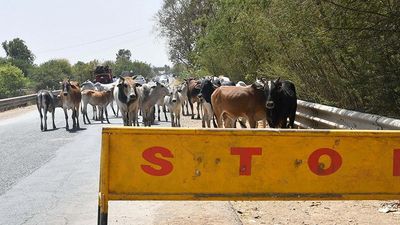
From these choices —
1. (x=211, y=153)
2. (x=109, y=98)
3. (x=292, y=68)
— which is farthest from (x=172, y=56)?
(x=211, y=153)

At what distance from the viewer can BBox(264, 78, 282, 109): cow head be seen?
11.7 metres

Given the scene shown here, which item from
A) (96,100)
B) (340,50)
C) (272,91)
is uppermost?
(340,50)

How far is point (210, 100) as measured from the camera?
661 inches

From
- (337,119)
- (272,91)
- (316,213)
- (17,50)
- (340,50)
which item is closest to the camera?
(316,213)

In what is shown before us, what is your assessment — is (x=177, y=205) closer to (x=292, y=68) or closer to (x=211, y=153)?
(x=211, y=153)

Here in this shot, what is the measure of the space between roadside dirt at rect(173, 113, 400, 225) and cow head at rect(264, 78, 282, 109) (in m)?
3.91

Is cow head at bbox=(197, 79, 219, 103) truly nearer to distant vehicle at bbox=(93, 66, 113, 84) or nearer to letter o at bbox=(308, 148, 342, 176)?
letter o at bbox=(308, 148, 342, 176)

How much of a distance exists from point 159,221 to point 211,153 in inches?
95.7

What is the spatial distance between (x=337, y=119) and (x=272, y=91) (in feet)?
5.95

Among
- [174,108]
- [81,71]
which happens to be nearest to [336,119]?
[174,108]

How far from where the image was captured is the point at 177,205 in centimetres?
800

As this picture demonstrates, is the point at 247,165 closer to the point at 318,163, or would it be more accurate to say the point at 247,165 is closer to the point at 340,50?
the point at 318,163

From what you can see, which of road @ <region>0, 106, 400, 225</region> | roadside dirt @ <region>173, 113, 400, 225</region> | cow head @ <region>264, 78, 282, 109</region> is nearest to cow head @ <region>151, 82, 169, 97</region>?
cow head @ <region>264, 78, 282, 109</region>

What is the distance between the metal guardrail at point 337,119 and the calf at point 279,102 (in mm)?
648
